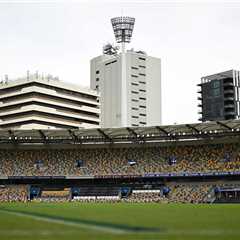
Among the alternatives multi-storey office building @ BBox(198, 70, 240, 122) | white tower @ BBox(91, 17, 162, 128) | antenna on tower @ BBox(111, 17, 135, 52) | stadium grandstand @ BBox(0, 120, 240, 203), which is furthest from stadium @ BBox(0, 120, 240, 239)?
multi-storey office building @ BBox(198, 70, 240, 122)

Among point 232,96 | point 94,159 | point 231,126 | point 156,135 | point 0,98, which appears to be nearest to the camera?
point 231,126

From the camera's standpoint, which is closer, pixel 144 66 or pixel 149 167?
pixel 149 167

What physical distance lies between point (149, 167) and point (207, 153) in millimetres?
9016

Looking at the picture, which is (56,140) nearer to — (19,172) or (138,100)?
(19,172)

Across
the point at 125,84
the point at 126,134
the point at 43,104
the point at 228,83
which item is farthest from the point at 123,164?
the point at 228,83

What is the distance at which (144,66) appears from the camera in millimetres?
183750

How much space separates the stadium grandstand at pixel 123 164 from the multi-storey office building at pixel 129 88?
93.8 meters

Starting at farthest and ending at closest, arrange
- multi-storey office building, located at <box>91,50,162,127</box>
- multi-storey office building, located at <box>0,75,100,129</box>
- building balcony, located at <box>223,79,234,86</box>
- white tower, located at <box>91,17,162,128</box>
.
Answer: building balcony, located at <box>223,79,234,86</box>, multi-storey office building, located at <box>91,50,162,127</box>, white tower, located at <box>91,17,162,128</box>, multi-storey office building, located at <box>0,75,100,129</box>

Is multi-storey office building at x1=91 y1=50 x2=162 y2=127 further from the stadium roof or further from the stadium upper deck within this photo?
the stadium roof

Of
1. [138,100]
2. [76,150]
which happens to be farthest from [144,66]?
[76,150]

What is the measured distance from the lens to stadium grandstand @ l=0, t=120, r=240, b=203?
70062 mm

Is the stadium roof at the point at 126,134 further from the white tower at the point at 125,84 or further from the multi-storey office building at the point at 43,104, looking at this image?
the white tower at the point at 125,84

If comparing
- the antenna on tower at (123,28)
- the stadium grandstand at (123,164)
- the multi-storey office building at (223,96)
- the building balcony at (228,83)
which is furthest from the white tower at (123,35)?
the stadium grandstand at (123,164)

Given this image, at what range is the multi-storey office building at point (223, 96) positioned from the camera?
17588 centimetres
